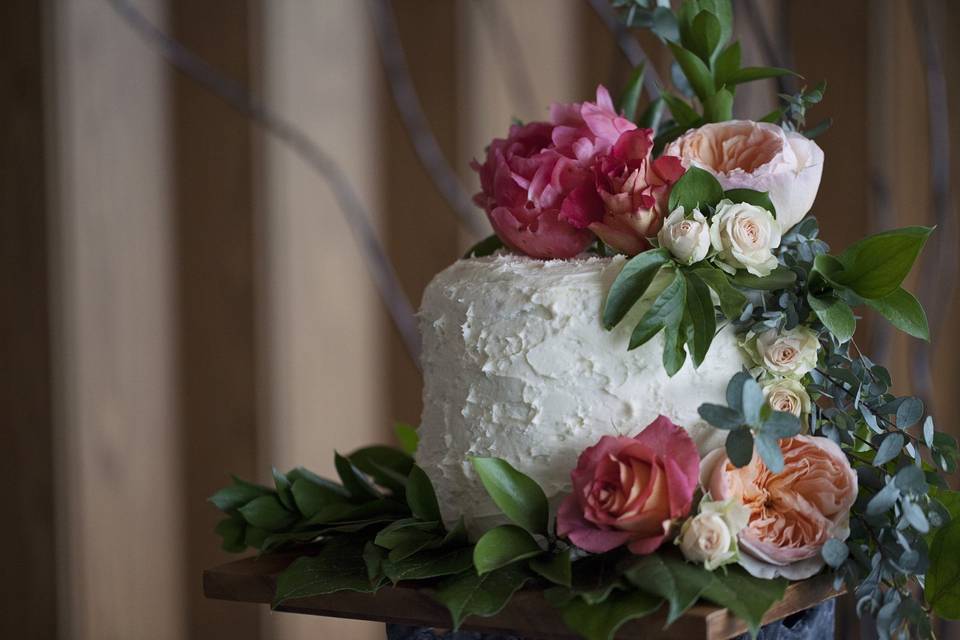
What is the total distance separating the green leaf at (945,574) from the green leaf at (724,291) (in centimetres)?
19

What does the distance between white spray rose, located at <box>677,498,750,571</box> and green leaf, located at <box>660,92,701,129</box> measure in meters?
0.31

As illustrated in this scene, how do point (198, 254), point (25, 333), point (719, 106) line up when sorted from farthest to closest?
point (198, 254) < point (25, 333) < point (719, 106)

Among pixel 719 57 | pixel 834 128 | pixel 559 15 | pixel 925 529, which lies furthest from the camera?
pixel 559 15

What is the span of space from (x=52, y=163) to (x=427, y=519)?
1290mm

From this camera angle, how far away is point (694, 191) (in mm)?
671

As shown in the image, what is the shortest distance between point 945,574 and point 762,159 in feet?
0.93

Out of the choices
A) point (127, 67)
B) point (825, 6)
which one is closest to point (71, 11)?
point (127, 67)

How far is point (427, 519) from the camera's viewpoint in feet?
2.33

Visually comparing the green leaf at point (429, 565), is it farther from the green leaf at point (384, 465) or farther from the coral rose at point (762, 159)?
the coral rose at point (762, 159)

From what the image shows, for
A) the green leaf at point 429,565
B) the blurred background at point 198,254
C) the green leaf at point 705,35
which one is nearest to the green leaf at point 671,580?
the green leaf at point 429,565

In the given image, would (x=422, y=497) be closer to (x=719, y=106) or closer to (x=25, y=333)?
(x=719, y=106)

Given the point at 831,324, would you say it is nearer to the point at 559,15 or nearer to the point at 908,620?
the point at 908,620

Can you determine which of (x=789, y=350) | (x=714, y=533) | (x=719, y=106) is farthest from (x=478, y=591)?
(x=719, y=106)

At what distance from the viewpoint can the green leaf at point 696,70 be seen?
81 centimetres
